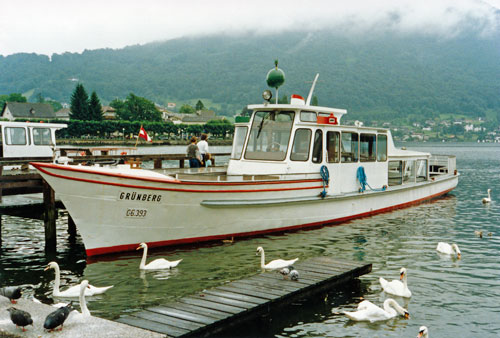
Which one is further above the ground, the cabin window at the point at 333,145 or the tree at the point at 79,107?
the tree at the point at 79,107

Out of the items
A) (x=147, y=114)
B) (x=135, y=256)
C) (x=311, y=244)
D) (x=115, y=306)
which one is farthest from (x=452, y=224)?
(x=147, y=114)

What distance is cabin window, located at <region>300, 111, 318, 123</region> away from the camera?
17.2 meters

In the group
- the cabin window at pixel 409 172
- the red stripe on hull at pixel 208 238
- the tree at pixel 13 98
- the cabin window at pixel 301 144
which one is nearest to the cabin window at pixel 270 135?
the cabin window at pixel 301 144

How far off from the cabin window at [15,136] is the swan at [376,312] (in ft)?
57.5

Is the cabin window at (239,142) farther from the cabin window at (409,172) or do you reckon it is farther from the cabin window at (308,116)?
the cabin window at (409,172)

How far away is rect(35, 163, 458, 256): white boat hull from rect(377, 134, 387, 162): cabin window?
146 inches

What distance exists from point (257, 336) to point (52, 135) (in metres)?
17.4

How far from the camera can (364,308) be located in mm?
9547

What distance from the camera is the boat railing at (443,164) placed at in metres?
29.5

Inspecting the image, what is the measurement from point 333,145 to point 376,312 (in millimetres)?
8995

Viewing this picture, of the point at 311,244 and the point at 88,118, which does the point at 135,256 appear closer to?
the point at 311,244

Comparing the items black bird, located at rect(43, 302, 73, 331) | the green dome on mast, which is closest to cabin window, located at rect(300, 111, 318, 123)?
the green dome on mast

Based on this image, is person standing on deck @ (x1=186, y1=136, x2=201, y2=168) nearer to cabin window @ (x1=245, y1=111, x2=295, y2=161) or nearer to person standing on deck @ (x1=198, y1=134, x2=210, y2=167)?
person standing on deck @ (x1=198, y1=134, x2=210, y2=167)

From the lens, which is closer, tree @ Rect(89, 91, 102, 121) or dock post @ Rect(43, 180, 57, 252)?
dock post @ Rect(43, 180, 57, 252)
